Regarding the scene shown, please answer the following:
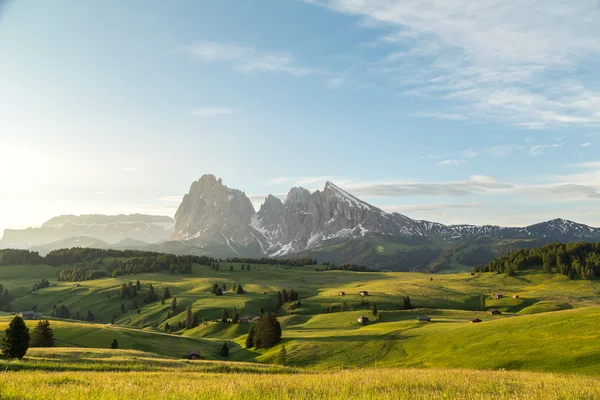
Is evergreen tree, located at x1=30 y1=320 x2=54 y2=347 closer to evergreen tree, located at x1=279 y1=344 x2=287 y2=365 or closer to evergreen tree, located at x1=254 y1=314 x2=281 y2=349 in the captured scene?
evergreen tree, located at x1=254 y1=314 x2=281 y2=349

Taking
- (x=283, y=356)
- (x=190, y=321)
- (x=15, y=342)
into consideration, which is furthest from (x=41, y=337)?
(x=190, y=321)

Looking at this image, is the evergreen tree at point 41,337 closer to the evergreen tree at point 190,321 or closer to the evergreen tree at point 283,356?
the evergreen tree at point 283,356

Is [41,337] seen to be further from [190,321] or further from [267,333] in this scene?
[190,321]

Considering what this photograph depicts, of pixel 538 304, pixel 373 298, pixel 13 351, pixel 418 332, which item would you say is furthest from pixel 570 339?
pixel 373 298

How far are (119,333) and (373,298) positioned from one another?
113 m

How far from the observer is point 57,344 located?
3501 inches

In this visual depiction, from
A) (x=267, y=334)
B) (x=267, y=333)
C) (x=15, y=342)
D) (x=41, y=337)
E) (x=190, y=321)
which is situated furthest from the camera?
(x=190, y=321)

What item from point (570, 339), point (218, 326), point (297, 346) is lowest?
point (218, 326)

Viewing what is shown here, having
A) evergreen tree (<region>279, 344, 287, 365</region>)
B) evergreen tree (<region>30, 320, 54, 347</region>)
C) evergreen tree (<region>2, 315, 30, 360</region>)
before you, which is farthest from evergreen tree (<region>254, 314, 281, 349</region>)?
evergreen tree (<region>2, 315, 30, 360</region>)

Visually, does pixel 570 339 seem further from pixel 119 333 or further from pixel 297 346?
pixel 119 333

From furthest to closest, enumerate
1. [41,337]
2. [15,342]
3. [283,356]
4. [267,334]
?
[267,334] → [283,356] → [41,337] → [15,342]

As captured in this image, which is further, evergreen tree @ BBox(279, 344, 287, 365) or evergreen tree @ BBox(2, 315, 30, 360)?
evergreen tree @ BBox(279, 344, 287, 365)

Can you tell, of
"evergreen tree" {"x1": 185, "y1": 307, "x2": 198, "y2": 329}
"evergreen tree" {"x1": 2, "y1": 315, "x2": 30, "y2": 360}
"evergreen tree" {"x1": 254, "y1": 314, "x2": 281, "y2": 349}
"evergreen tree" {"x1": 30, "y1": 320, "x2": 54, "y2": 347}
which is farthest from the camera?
"evergreen tree" {"x1": 185, "y1": 307, "x2": 198, "y2": 329}

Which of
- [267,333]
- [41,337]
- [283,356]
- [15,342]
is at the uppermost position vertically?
[15,342]
